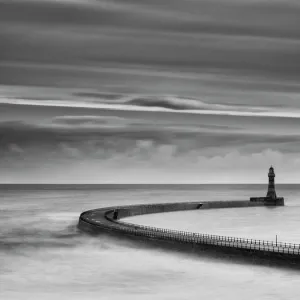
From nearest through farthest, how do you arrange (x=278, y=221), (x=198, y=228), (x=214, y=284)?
(x=214, y=284), (x=198, y=228), (x=278, y=221)

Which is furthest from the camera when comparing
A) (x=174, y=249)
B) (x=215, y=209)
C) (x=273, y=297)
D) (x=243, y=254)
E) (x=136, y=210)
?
(x=215, y=209)

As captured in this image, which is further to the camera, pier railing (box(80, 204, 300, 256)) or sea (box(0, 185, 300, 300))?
pier railing (box(80, 204, 300, 256))

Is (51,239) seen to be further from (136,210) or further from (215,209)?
(215,209)

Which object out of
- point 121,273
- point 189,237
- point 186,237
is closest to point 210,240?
point 189,237

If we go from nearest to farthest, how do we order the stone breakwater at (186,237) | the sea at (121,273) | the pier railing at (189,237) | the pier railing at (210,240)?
the sea at (121,273) < the stone breakwater at (186,237) < the pier railing at (189,237) < the pier railing at (210,240)

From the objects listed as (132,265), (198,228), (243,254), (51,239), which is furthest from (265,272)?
(198,228)

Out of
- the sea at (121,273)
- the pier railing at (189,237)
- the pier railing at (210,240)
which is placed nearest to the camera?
the sea at (121,273)

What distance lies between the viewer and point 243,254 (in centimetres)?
5731

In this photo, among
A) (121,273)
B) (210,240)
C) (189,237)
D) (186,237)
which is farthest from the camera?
(186,237)

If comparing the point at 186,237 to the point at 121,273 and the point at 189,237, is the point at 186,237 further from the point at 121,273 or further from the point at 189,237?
the point at 121,273

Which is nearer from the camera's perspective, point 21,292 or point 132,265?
point 21,292

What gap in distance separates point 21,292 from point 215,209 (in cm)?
10607

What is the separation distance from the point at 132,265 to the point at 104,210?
183 feet

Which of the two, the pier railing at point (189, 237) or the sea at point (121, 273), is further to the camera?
the pier railing at point (189, 237)
